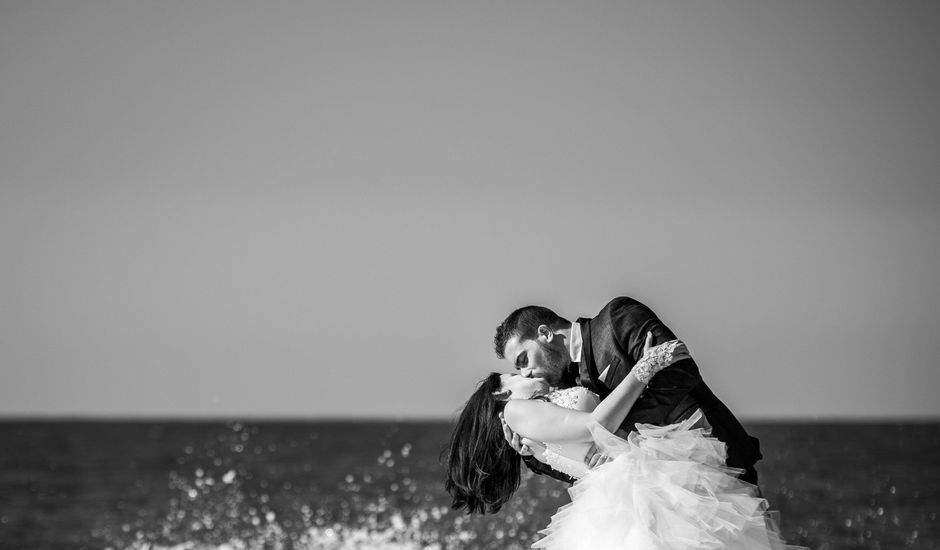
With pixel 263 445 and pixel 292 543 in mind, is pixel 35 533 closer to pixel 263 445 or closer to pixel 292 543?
pixel 292 543

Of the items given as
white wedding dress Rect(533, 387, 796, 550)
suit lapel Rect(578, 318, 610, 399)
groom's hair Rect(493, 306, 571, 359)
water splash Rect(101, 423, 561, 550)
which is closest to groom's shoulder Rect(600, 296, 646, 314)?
suit lapel Rect(578, 318, 610, 399)

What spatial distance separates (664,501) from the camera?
15.9ft

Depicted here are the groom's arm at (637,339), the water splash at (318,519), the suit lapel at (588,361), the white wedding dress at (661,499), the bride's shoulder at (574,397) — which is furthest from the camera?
the water splash at (318,519)

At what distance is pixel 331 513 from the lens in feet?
73.9

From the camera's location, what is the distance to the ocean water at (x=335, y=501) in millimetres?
18609

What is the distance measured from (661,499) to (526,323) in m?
1.04

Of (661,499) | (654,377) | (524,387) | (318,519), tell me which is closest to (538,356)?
(524,387)

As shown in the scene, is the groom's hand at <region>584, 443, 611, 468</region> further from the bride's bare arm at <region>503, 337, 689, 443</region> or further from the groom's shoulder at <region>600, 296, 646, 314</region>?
the groom's shoulder at <region>600, 296, 646, 314</region>

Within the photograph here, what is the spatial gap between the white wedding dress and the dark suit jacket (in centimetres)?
9

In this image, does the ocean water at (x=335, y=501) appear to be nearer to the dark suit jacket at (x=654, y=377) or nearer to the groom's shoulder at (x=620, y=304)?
the dark suit jacket at (x=654, y=377)

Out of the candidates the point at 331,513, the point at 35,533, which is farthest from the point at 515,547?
the point at 35,533

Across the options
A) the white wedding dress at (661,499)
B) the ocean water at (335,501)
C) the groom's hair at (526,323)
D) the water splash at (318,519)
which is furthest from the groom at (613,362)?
the ocean water at (335,501)

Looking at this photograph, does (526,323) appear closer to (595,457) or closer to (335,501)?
(595,457)

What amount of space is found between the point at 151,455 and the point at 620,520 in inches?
1684
